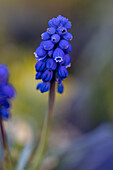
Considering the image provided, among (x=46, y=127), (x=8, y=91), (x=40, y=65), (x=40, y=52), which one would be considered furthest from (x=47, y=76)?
(x=46, y=127)

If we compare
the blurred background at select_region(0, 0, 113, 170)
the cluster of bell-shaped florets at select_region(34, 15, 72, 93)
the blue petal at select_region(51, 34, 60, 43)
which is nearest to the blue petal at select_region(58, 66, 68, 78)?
the cluster of bell-shaped florets at select_region(34, 15, 72, 93)

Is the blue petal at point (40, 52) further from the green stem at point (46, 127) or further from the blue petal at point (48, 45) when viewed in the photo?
the green stem at point (46, 127)

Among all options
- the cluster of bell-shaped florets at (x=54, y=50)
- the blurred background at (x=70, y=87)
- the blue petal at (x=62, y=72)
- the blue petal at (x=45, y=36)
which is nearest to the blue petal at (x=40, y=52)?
the cluster of bell-shaped florets at (x=54, y=50)

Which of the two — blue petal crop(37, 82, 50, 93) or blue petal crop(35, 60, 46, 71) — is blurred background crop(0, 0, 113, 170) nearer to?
blue petal crop(37, 82, 50, 93)

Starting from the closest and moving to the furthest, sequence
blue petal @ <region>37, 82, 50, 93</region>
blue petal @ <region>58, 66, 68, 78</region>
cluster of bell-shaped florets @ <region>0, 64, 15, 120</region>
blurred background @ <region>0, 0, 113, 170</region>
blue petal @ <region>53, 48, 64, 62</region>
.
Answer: blue petal @ <region>53, 48, 64, 62</region>
blue petal @ <region>58, 66, 68, 78</region>
blue petal @ <region>37, 82, 50, 93</region>
cluster of bell-shaped florets @ <region>0, 64, 15, 120</region>
blurred background @ <region>0, 0, 113, 170</region>

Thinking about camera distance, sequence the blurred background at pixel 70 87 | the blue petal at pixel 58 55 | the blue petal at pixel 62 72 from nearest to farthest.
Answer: the blue petal at pixel 58 55 → the blue petal at pixel 62 72 → the blurred background at pixel 70 87

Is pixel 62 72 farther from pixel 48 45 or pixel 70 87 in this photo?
pixel 70 87

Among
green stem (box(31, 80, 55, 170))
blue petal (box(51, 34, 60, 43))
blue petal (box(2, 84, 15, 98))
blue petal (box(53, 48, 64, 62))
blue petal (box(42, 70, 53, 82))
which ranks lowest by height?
green stem (box(31, 80, 55, 170))

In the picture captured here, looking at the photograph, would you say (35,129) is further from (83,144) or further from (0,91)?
(0,91)
